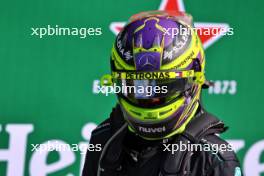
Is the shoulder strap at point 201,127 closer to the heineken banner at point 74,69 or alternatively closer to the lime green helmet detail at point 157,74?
the lime green helmet detail at point 157,74

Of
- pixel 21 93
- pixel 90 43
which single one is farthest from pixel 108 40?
pixel 21 93

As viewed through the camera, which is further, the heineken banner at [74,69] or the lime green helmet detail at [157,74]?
the heineken banner at [74,69]

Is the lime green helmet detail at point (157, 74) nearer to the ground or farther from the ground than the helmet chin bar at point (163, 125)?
farther from the ground

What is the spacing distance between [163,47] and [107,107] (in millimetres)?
1084

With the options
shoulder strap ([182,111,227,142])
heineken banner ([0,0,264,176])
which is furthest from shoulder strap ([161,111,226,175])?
heineken banner ([0,0,264,176])

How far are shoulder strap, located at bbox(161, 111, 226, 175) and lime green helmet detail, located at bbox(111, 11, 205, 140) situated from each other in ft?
0.09

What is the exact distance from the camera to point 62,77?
2.56 metres

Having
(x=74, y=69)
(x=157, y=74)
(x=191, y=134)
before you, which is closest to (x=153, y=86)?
(x=157, y=74)

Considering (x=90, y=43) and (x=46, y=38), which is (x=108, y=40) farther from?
(x=46, y=38)

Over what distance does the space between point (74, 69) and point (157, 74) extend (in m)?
1.12

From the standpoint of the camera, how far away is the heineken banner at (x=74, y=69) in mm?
2535

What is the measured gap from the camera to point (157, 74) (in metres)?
1.49

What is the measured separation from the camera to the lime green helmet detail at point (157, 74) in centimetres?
150

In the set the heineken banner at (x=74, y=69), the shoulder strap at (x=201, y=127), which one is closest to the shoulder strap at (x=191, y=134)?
A: the shoulder strap at (x=201, y=127)
